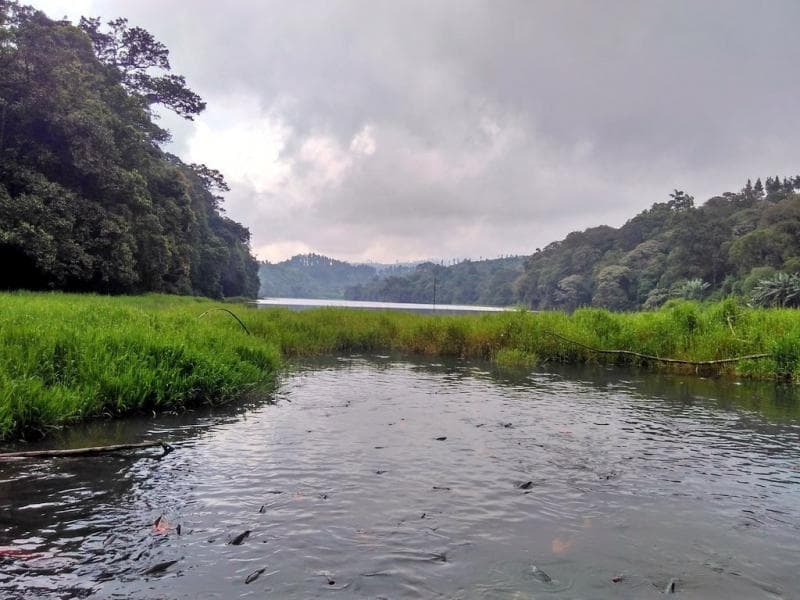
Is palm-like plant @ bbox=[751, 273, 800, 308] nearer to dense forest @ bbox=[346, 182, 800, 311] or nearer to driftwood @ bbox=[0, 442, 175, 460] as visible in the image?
dense forest @ bbox=[346, 182, 800, 311]

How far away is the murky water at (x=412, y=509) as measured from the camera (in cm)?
435

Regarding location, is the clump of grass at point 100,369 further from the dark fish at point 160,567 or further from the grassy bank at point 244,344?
the dark fish at point 160,567

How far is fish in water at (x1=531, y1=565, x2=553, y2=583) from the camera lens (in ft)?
14.4

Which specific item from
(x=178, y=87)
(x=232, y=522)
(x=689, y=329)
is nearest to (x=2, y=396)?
(x=232, y=522)

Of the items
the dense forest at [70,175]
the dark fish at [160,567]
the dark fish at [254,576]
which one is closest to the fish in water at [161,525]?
the dark fish at [160,567]

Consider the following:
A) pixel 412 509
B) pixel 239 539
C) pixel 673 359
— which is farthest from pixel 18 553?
pixel 673 359

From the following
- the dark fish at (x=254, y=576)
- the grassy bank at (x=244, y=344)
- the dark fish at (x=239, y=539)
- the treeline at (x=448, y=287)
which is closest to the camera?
the dark fish at (x=254, y=576)

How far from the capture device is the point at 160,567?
4.44m

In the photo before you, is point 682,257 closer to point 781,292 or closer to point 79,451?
point 781,292

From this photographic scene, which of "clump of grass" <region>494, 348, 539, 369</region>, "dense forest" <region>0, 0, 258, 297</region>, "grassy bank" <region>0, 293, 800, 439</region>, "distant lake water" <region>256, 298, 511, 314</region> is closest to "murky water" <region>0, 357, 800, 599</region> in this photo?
"grassy bank" <region>0, 293, 800, 439</region>

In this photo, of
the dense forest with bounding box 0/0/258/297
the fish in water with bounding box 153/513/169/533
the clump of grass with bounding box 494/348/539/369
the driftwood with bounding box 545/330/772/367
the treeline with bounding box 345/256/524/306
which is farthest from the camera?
the treeline with bounding box 345/256/524/306

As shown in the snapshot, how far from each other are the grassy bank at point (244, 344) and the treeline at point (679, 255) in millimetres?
38252

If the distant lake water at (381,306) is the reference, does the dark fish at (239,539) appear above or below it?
below

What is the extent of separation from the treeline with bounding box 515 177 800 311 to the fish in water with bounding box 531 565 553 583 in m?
54.8
